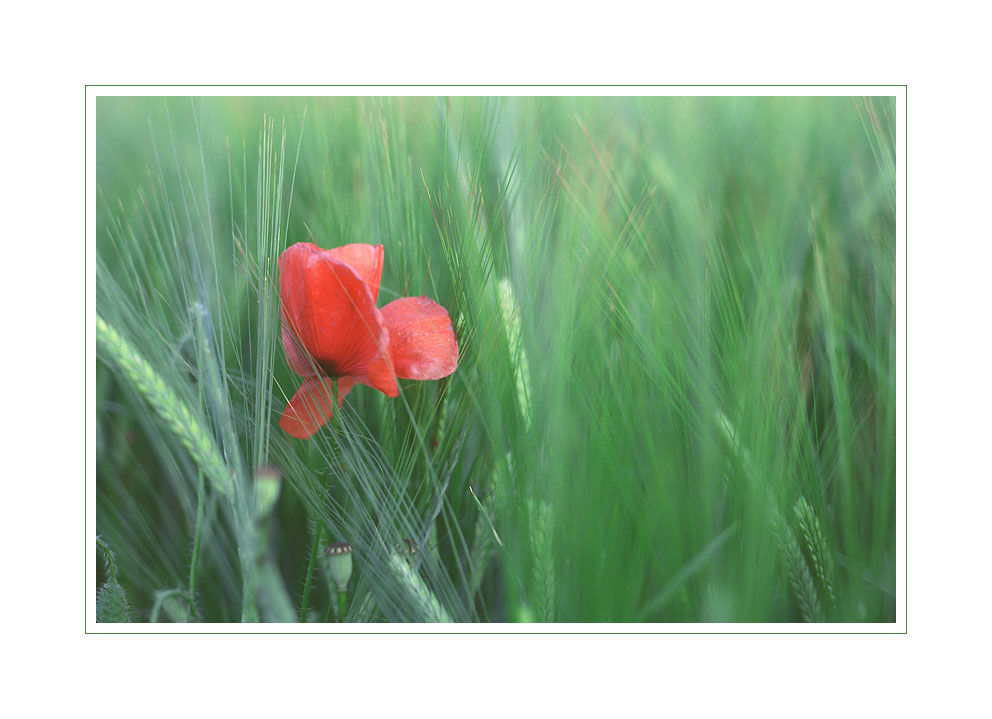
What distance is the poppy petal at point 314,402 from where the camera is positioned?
24.1 inches

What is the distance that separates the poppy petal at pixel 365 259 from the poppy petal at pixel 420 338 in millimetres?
26

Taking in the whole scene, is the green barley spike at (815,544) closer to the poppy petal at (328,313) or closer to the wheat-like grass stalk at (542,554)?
the wheat-like grass stalk at (542,554)

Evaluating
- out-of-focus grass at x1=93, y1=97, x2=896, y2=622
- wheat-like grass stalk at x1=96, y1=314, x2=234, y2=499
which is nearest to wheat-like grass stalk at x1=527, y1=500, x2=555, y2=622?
out-of-focus grass at x1=93, y1=97, x2=896, y2=622

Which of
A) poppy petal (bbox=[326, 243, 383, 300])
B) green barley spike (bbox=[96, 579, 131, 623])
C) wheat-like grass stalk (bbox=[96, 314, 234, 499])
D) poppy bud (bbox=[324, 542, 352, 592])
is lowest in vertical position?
green barley spike (bbox=[96, 579, 131, 623])

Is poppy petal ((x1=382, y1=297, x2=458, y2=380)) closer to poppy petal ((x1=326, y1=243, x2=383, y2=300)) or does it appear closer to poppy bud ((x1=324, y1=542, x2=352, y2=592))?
poppy petal ((x1=326, y1=243, x2=383, y2=300))

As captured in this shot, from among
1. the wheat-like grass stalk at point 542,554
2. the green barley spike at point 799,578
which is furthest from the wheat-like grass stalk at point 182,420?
the green barley spike at point 799,578

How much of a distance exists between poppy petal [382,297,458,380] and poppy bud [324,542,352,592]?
0.15 m

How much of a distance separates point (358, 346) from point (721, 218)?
37cm

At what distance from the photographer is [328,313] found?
0.58 meters

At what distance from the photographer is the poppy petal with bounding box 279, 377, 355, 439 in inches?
24.1

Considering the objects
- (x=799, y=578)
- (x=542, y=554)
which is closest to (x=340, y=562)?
(x=542, y=554)

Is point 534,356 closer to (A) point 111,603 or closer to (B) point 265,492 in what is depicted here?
(B) point 265,492
